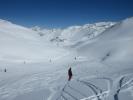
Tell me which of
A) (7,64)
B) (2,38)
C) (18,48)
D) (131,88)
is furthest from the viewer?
(2,38)

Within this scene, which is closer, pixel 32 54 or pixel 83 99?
pixel 83 99

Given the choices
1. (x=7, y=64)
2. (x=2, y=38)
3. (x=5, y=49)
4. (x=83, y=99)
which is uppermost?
(x=2, y=38)

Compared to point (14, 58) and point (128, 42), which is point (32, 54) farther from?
point (128, 42)

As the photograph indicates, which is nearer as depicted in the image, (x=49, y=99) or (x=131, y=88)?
(x=49, y=99)

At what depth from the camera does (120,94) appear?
13.6m

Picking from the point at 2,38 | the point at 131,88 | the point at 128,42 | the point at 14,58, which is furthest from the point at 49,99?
the point at 2,38

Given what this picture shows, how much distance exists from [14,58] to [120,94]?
125ft

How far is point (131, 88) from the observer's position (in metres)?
14.9

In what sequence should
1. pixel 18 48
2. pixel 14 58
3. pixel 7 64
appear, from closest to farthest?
pixel 7 64 → pixel 14 58 → pixel 18 48

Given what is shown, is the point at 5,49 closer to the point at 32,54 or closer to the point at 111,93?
the point at 32,54

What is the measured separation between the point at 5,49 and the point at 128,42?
3506cm

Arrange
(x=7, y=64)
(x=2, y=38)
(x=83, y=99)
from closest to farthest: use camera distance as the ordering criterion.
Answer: (x=83, y=99) → (x=7, y=64) → (x=2, y=38)

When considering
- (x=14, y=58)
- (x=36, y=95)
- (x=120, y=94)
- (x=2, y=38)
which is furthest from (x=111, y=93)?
(x=2, y=38)

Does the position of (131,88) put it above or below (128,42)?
below
